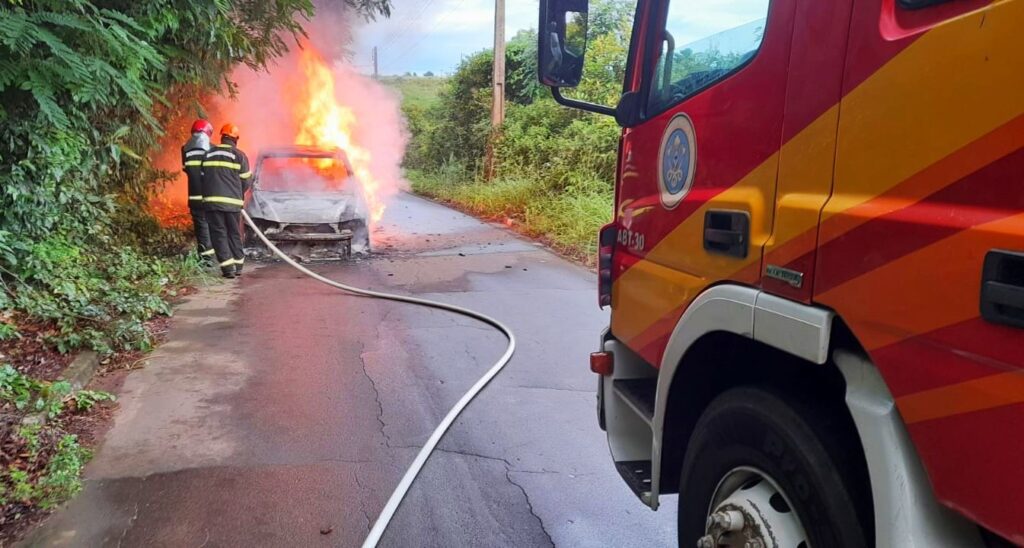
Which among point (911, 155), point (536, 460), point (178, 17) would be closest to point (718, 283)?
point (911, 155)

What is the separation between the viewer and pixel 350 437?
436 cm

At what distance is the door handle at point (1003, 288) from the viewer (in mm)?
1166

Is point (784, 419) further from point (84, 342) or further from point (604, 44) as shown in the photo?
point (604, 44)

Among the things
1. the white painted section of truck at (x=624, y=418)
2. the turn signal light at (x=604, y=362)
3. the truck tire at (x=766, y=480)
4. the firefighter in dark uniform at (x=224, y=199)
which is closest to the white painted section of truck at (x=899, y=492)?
the truck tire at (x=766, y=480)

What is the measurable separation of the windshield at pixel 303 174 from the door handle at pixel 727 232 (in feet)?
31.5

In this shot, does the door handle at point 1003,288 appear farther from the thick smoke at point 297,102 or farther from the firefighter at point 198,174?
the thick smoke at point 297,102

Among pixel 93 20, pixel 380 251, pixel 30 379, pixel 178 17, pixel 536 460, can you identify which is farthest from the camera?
pixel 380 251

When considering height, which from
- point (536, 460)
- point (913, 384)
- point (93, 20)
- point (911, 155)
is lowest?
point (536, 460)

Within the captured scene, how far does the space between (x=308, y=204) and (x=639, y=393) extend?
27.6ft

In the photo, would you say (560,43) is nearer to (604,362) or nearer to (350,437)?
(604,362)

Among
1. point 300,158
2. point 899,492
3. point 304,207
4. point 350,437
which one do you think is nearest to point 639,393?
point 899,492

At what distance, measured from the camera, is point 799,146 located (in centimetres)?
178

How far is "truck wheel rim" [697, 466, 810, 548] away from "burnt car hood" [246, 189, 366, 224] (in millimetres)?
8907

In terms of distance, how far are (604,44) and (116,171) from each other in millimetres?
11058
